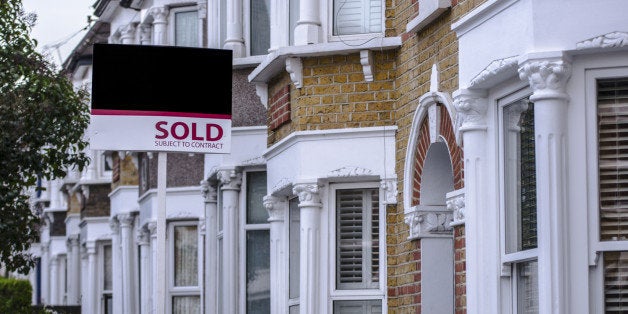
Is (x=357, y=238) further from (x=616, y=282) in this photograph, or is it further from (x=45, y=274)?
(x=45, y=274)

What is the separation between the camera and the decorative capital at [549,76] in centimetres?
929

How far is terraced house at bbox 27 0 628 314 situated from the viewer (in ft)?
30.5

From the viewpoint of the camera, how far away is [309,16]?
1373cm

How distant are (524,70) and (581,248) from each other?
1150 mm

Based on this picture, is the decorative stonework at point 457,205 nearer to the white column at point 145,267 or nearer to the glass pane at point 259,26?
the glass pane at point 259,26

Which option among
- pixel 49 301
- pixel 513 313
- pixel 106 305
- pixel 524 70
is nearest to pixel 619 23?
pixel 524 70

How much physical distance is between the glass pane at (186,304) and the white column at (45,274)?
69.6ft

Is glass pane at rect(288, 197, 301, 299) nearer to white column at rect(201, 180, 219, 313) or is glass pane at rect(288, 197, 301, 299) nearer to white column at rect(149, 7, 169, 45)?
white column at rect(201, 180, 219, 313)

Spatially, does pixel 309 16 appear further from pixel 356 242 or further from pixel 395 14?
pixel 356 242

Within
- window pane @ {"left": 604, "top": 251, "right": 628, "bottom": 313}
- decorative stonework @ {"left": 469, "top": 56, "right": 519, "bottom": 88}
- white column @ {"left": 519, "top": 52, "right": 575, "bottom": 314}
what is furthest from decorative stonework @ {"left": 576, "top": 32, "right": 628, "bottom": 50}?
window pane @ {"left": 604, "top": 251, "right": 628, "bottom": 313}

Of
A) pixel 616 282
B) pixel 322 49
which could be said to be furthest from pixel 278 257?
pixel 616 282

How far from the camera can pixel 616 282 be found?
921 centimetres

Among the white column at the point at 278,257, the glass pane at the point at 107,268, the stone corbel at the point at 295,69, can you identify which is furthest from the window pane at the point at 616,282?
the glass pane at the point at 107,268

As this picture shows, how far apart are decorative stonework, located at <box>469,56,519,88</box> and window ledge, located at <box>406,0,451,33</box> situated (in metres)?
1.13
